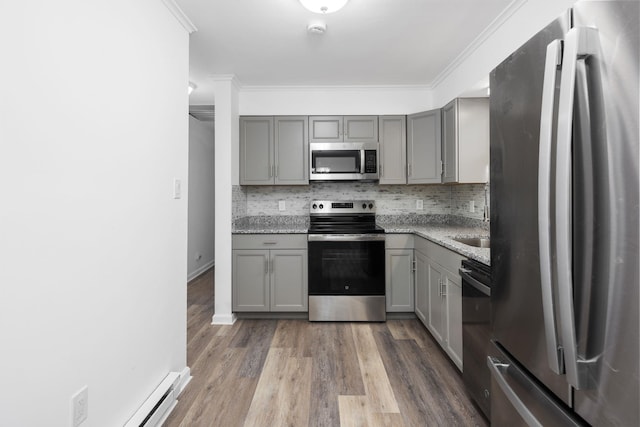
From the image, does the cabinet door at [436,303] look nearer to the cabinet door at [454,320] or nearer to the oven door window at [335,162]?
the cabinet door at [454,320]

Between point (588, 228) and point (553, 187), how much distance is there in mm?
144

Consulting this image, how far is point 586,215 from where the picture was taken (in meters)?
0.77

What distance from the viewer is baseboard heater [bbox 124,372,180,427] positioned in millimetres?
1530

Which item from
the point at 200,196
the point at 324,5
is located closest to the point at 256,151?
the point at 324,5

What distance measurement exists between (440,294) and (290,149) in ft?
6.84

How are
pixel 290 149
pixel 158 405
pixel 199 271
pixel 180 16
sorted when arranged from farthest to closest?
pixel 199 271 < pixel 290 149 < pixel 180 16 < pixel 158 405

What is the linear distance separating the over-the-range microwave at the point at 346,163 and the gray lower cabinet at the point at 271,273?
83 centimetres

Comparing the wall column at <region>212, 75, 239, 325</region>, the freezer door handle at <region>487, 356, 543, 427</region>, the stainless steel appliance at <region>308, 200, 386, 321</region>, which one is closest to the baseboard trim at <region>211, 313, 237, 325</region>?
the wall column at <region>212, 75, 239, 325</region>

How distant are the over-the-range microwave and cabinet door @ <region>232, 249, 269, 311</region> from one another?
103 centimetres

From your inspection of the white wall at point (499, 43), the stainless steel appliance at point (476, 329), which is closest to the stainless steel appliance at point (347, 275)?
the stainless steel appliance at point (476, 329)

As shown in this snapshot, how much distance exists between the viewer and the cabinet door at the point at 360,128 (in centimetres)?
346

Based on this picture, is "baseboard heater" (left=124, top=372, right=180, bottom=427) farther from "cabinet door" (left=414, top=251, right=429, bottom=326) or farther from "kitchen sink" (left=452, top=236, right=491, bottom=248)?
"kitchen sink" (left=452, top=236, right=491, bottom=248)

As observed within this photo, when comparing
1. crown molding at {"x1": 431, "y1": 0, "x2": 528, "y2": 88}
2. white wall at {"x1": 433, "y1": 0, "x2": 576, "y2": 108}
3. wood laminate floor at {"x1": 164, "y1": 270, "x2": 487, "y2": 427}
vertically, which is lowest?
wood laminate floor at {"x1": 164, "y1": 270, "x2": 487, "y2": 427}

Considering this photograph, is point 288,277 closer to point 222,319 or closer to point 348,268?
point 348,268
